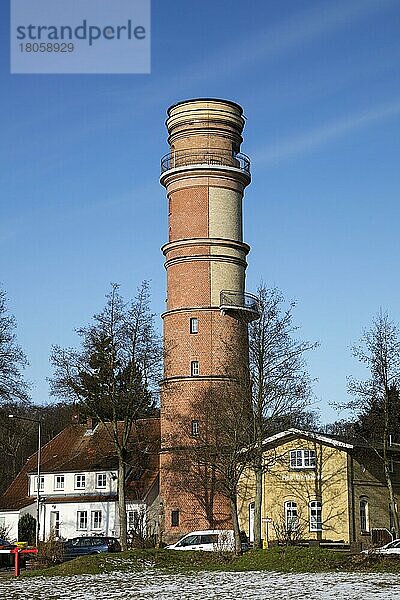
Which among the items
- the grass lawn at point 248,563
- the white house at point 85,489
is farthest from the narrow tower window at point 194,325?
the grass lawn at point 248,563

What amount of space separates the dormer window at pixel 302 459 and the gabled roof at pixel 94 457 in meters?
9.06

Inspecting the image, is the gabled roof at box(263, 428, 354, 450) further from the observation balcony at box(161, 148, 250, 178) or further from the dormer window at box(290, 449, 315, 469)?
the observation balcony at box(161, 148, 250, 178)

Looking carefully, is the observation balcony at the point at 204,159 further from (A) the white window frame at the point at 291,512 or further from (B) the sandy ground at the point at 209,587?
(B) the sandy ground at the point at 209,587

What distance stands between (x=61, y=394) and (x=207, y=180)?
16.6m

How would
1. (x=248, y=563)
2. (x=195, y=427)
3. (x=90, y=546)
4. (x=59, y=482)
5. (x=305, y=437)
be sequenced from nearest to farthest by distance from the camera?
(x=248, y=563), (x=90, y=546), (x=305, y=437), (x=195, y=427), (x=59, y=482)

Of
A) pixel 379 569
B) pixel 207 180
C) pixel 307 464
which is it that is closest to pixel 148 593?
pixel 379 569

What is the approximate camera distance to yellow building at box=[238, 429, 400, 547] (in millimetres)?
52188

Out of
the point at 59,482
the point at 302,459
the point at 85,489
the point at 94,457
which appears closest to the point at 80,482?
the point at 85,489

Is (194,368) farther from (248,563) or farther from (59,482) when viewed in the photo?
(248,563)

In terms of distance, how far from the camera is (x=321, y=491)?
53.2 m

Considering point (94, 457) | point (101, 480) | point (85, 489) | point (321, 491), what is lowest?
point (321, 491)

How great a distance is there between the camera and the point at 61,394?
49156mm

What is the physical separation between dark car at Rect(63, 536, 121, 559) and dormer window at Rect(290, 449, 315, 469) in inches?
464

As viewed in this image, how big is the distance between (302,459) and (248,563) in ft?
71.8
